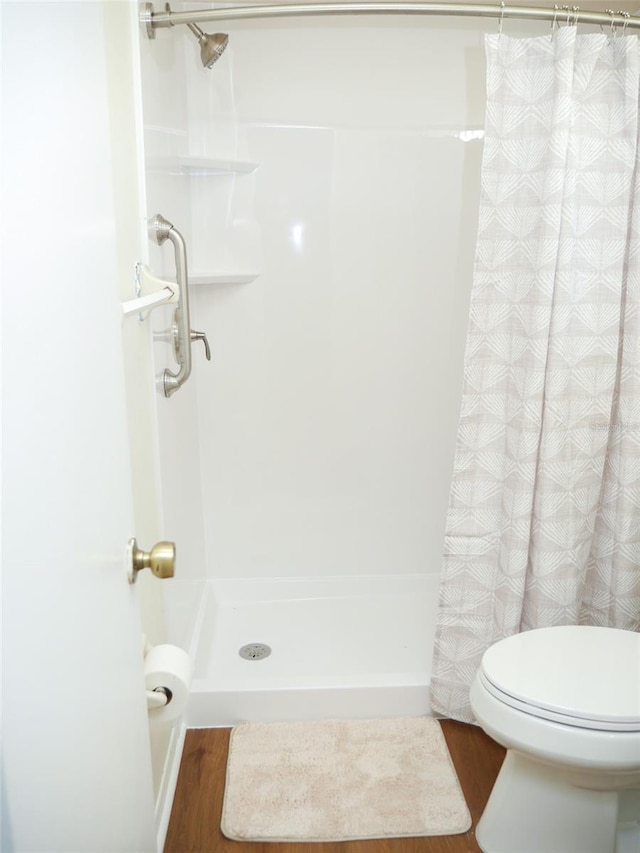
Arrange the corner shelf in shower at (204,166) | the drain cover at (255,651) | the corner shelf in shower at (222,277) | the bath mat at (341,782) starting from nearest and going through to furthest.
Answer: the bath mat at (341,782)
the corner shelf in shower at (204,166)
the corner shelf in shower at (222,277)
the drain cover at (255,651)

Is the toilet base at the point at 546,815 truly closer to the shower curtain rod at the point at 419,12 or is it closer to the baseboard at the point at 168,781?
the baseboard at the point at 168,781

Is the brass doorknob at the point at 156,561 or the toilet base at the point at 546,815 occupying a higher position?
the brass doorknob at the point at 156,561

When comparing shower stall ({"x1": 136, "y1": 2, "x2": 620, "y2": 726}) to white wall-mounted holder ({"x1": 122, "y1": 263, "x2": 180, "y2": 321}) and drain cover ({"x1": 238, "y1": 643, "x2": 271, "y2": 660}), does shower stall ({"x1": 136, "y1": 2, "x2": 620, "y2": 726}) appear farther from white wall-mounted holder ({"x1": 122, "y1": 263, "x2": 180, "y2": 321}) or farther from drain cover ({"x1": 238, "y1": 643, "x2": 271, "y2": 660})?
white wall-mounted holder ({"x1": 122, "y1": 263, "x2": 180, "y2": 321})

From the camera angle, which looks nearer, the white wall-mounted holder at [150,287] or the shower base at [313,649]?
the white wall-mounted holder at [150,287]

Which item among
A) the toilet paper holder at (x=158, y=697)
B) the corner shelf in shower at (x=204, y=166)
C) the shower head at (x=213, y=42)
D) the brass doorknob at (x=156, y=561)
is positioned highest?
the shower head at (x=213, y=42)

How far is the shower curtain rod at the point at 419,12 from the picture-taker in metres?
1.68

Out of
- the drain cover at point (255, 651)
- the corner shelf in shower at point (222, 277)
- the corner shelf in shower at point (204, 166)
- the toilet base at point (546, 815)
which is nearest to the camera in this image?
the toilet base at point (546, 815)

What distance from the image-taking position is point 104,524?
2.56 ft

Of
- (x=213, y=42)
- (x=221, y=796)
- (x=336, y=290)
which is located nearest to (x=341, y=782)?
(x=221, y=796)

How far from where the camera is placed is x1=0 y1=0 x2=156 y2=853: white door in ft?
1.71

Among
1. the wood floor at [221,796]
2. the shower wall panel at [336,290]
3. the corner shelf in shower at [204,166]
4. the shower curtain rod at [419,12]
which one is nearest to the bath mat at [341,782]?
the wood floor at [221,796]

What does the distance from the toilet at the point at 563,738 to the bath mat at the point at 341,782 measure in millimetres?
166

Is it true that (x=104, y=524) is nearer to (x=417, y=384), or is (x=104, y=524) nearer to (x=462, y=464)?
(x=462, y=464)

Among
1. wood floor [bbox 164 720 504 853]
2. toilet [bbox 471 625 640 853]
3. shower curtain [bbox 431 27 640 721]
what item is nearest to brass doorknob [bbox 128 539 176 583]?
toilet [bbox 471 625 640 853]
